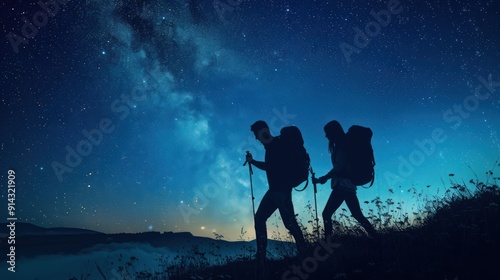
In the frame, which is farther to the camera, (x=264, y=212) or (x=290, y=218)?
(x=264, y=212)

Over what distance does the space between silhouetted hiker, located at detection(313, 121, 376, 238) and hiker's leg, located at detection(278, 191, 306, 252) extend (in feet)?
1.65

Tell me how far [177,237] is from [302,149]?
127 m

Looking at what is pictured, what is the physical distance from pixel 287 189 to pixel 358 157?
151 centimetres

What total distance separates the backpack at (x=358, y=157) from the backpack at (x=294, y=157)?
841 millimetres

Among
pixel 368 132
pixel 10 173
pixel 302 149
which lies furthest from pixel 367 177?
pixel 10 173

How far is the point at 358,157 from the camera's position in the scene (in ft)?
17.9

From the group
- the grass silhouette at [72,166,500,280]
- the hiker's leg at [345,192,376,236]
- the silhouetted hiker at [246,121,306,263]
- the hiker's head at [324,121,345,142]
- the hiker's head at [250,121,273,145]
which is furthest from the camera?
the hiker's head at [250,121,273,145]

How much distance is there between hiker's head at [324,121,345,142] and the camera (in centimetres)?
561

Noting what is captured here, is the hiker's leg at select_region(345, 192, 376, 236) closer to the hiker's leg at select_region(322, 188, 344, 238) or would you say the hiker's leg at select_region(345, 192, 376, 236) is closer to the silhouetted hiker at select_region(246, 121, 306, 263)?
the hiker's leg at select_region(322, 188, 344, 238)

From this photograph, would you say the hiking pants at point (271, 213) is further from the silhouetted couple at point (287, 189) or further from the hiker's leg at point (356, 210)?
the hiker's leg at point (356, 210)

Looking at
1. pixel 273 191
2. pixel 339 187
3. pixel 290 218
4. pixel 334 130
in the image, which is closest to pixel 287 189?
pixel 273 191

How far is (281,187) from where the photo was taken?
18.4 feet

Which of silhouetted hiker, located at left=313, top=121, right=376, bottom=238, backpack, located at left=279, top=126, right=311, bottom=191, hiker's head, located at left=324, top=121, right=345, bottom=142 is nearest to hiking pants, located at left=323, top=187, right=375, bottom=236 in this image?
Answer: silhouetted hiker, located at left=313, top=121, right=376, bottom=238

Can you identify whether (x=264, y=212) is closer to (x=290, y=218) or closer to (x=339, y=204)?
(x=290, y=218)
